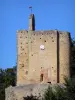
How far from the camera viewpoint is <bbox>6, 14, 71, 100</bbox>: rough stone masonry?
4653 centimetres

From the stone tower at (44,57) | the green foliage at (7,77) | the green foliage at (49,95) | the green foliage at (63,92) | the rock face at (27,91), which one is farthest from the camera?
the green foliage at (7,77)

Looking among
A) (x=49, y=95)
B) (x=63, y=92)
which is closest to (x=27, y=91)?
(x=49, y=95)

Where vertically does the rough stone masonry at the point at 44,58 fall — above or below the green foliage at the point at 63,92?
above

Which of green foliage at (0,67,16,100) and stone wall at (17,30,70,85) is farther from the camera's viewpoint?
green foliage at (0,67,16,100)

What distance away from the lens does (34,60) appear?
46844 millimetres

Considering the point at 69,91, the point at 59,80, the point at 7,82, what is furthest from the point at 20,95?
the point at 7,82

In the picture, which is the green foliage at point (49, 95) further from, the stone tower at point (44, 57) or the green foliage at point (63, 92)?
the stone tower at point (44, 57)

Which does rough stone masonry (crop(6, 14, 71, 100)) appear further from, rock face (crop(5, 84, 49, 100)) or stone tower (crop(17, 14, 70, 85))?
rock face (crop(5, 84, 49, 100))

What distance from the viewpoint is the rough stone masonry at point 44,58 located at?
46.5 meters

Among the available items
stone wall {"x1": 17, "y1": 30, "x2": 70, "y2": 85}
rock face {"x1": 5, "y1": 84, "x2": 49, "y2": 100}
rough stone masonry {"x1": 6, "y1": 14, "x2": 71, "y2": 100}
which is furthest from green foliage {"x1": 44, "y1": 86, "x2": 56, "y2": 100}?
stone wall {"x1": 17, "y1": 30, "x2": 70, "y2": 85}

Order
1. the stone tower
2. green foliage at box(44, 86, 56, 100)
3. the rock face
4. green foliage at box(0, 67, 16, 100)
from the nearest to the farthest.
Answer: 1. green foliage at box(44, 86, 56, 100)
2. the rock face
3. the stone tower
4. green foliage at box(0, 67, 16, 100)

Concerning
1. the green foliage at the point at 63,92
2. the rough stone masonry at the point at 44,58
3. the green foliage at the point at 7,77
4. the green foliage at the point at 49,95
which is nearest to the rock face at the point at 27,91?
the rough stone masonry at the point at 44,58

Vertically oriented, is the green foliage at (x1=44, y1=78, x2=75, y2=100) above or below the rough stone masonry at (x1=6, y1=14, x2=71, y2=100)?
below

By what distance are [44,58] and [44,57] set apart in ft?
0.36
